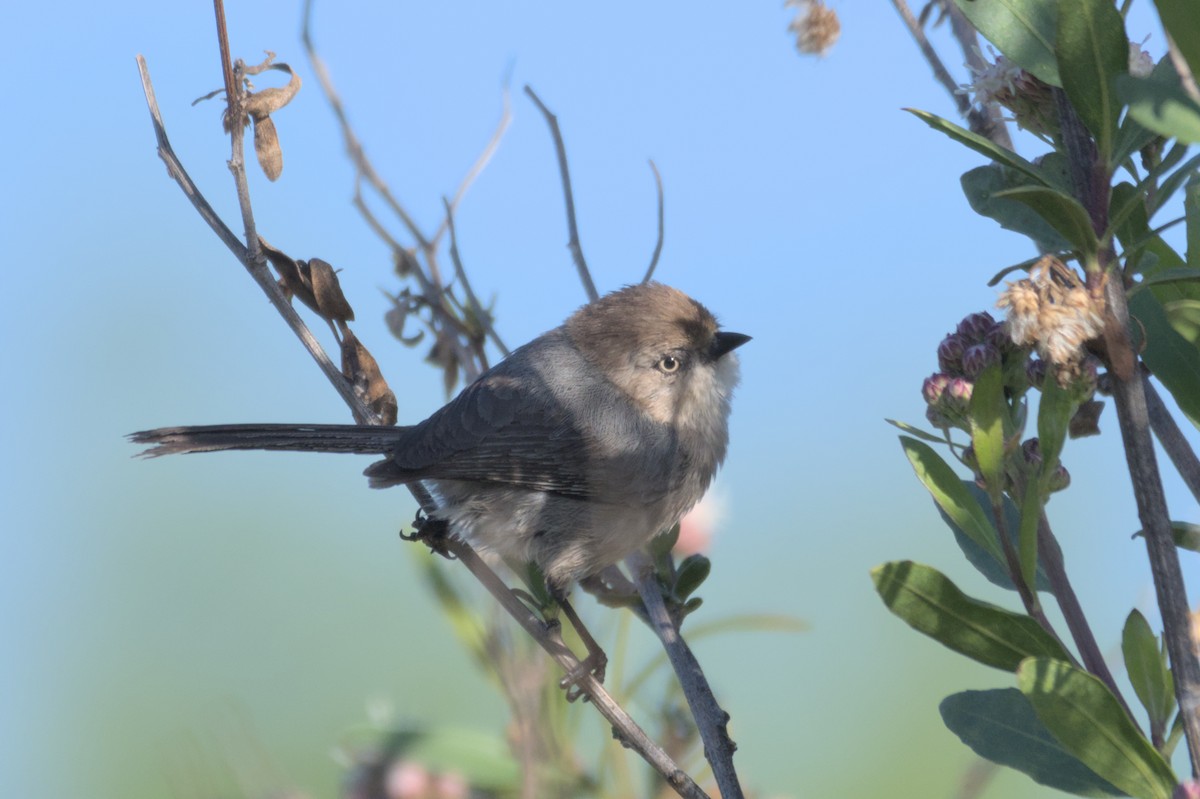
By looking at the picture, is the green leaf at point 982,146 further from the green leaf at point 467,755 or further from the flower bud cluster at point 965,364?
the green leaf at point 467,755

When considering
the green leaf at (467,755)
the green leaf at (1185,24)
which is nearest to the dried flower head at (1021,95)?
the green leaf at (1185,24)

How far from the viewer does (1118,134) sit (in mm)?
1104

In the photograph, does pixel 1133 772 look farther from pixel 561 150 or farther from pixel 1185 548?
pixel 561 150

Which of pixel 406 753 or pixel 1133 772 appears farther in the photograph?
pixel 406 753

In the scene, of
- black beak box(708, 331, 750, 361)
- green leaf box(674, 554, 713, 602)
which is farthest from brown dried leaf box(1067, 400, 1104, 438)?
black beak box(708, 331, 750, 361)

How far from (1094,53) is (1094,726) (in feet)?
A: 2.13

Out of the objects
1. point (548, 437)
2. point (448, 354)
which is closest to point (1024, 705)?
point (448, 354)

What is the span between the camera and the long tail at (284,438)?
8.46ft

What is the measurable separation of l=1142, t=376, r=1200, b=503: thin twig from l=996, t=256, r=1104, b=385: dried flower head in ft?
0.40

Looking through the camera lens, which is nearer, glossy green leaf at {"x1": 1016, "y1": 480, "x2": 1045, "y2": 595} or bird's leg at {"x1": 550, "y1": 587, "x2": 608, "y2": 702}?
glossy green leaf at {"x1": 1016, "y1": 480, "x2": 1045, "y2": 595}

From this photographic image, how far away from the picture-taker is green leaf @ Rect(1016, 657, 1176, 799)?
1010mm

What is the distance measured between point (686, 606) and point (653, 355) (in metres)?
1.26

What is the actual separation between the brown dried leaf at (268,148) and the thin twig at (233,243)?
161mm

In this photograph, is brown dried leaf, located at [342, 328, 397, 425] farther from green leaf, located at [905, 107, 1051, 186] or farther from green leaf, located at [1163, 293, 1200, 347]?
green leaf, located at [1163, 293, 1200, 347]
